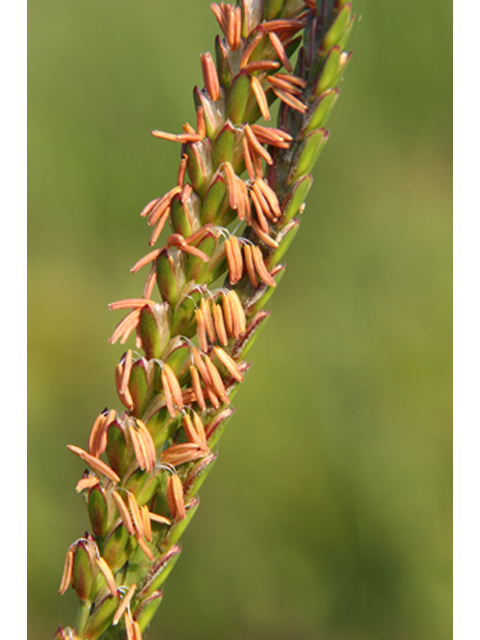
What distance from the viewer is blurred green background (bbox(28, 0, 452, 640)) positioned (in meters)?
0.71

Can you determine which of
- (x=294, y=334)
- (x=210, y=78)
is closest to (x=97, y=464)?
(x=210, y=78)

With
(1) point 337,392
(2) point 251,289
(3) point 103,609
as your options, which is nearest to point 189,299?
(2) point 251,289

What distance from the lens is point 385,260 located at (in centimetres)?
75

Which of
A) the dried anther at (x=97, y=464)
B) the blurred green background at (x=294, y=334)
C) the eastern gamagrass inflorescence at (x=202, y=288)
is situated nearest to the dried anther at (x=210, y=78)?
the eastern gamagrass inflorescence at (x=202, y=288)

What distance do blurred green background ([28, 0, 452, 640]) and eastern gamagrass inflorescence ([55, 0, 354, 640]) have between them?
1.61 ft

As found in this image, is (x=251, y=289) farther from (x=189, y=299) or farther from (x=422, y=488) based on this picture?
(x=422, y=488)

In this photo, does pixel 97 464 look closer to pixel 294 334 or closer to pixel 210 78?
pixel 210 78

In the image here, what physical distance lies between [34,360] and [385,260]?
A: 485 mm

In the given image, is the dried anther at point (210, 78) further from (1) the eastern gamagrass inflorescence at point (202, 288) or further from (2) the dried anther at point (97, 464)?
(2) the dried anther at point (97, 464)

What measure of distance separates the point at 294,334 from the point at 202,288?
1.72 feet

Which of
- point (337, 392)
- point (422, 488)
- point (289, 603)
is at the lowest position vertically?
point (289, 603)

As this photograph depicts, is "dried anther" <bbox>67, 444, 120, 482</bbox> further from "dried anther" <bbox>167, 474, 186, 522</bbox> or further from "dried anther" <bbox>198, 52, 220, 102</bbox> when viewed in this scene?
"dried anther" <bbox>198, 52, 220, 102</bbox>

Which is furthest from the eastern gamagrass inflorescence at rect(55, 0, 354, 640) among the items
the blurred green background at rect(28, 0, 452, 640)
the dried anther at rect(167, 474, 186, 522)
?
the blurred green background at rect(28, 0, 452, 640)

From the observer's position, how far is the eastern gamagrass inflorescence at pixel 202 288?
0.76 feet
